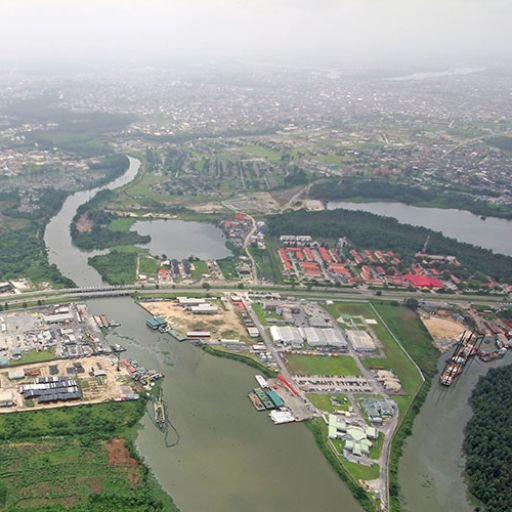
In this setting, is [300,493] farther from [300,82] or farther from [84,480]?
[300,82]

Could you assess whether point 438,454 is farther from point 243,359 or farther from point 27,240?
point 27,240

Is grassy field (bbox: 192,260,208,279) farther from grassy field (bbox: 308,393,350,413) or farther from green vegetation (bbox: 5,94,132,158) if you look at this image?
green vegetation (bbox: 5,94,132,158)

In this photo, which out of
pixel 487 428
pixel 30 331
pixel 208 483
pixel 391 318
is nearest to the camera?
pixel 208 483

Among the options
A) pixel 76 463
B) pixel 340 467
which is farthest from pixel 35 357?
pixel 340 467

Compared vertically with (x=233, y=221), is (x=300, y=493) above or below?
below

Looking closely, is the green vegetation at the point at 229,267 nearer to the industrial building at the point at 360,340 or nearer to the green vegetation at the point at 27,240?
the industrial building at the point at 360,340

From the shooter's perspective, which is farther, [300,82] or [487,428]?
[300,82]

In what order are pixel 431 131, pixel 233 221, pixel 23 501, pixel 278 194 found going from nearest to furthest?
pixel 23 501 < pixel 233 221 < pixel 278 194 < pixel 431 131

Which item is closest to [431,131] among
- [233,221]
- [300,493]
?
[233,221]
